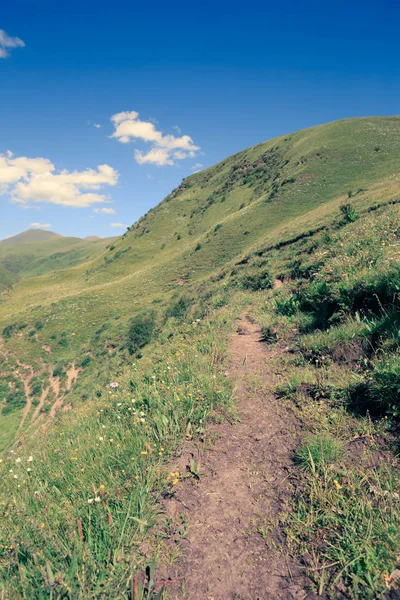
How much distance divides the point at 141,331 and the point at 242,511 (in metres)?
21.9

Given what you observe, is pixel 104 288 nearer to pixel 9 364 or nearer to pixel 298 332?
pixel 9 364

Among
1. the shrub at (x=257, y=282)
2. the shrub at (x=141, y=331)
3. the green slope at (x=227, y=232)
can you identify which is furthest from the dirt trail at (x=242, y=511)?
the shrub at (x=141, y=331)

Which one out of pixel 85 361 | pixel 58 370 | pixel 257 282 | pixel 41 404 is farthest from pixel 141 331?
pixel 257 282

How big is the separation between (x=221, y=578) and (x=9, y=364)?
33113mm

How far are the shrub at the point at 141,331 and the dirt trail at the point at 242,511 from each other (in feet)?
60.4

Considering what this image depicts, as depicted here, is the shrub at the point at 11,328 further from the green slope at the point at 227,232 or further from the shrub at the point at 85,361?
the shrub at the point at 85,361

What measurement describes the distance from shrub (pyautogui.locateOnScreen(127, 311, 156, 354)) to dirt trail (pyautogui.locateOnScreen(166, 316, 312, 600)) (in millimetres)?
18399

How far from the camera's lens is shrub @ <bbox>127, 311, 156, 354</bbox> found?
22.7 meters

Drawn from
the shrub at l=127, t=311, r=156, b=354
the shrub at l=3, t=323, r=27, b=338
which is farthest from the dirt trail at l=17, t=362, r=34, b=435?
the shrub at l=127, t=311, r=156, b=354

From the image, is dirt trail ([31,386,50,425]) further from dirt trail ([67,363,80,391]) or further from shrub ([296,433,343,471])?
shrub ([296,433,343,471])

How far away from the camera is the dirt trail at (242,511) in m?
2.44

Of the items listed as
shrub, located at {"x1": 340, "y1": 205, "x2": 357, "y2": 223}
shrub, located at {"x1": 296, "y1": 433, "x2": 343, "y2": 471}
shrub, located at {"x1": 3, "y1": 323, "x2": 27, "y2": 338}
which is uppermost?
shrub, located at {"x1": 340, "y1": 205, "x2": 357, "y2": 223}

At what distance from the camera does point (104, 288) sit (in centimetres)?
3978

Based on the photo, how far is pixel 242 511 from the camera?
301cm
